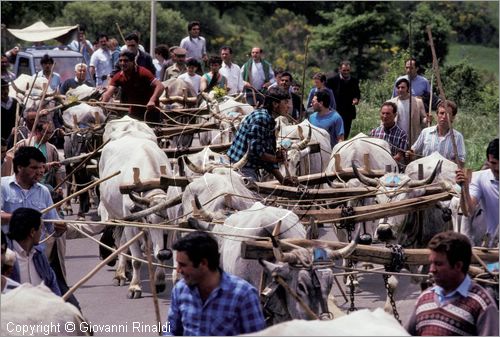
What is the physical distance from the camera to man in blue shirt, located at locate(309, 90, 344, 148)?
17516 mm

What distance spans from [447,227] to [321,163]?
4.01 m

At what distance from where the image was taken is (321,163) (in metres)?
16.4

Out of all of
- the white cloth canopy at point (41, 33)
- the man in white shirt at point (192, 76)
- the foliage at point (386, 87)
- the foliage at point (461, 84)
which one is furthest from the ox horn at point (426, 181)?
the white cloth canopy at point (41, 33)

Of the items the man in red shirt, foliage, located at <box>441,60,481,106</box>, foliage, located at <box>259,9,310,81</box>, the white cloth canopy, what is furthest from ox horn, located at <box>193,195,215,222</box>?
foliage, located at <box>259,9,310,81</box>

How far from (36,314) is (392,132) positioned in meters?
8.75

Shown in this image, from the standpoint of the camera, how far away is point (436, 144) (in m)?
14.9

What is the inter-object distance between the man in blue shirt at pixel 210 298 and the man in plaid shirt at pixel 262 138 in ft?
16.7

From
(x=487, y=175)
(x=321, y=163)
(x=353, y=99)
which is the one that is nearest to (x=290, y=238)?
(x=487, y=175)

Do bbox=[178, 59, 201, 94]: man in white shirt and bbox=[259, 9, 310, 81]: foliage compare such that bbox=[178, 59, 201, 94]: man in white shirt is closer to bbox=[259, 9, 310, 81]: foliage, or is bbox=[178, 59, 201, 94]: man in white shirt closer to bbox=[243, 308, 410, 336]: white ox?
bbox=[243, 308, 410, 336]: white ox

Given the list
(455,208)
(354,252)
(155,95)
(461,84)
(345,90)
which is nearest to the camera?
(354,252)

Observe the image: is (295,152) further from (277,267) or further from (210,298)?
(210,298)

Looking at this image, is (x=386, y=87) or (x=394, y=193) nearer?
(x=394, y=193)

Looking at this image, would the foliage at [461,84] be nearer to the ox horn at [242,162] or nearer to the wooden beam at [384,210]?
the ox horn at [242,162]

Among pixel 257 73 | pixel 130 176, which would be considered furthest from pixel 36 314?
pixel 257 73
